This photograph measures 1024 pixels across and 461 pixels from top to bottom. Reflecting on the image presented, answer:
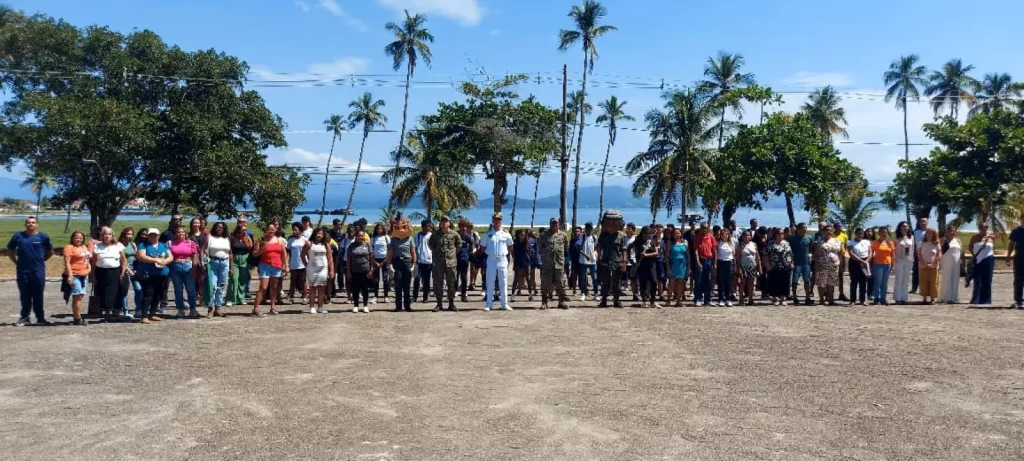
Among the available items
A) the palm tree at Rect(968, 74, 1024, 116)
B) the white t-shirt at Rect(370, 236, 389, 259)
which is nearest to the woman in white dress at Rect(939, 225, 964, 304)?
the white t-shirt at Rect(370, 236, 389, 259)

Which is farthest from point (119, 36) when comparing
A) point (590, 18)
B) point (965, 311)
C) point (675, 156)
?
point (965, 311)

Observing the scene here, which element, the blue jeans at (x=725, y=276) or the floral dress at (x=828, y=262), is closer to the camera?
the blue jeans at (x=725, y=276)

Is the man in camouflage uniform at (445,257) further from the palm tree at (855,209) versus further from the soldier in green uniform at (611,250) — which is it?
the palm tree at (855,209)

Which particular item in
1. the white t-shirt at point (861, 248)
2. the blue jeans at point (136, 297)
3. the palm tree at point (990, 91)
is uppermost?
the palm tree at point (990, 91)

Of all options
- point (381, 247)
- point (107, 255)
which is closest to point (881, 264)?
point (381, 247)

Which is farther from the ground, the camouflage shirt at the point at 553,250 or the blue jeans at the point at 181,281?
the camouflage shirt at the point at 553,250

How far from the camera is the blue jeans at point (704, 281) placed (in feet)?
47.6

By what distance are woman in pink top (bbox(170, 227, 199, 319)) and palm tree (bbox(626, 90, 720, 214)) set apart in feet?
98.1

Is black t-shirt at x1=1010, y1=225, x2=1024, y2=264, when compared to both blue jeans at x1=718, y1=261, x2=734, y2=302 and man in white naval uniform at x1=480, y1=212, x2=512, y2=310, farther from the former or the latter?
man in white naval uniform at x1=480, y1=212, x2=512, y2=310

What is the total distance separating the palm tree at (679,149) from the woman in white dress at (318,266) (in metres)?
28.2

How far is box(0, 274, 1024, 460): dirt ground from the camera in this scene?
5574 mm

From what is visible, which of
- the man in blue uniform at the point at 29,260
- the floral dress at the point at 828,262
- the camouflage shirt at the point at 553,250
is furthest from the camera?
the floral dress at the point at 828,262

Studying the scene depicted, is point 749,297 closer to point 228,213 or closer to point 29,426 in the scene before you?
point 29,426

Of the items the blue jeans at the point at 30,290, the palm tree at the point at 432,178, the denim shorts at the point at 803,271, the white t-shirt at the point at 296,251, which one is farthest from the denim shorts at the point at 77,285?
the palm tree at the point at 432,178
